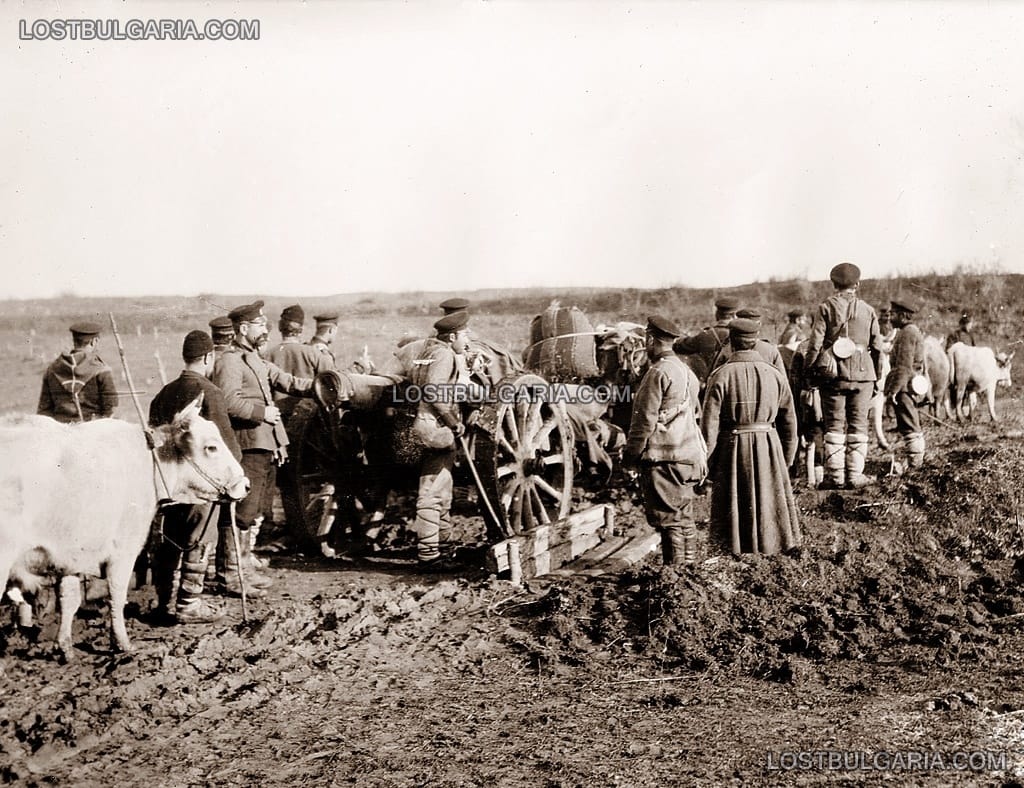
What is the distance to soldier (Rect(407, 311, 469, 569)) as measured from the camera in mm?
7605

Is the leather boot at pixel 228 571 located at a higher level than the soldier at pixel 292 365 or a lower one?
lower

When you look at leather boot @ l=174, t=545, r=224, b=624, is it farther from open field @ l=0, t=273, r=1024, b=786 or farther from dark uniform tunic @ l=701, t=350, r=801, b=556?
dark uniform tunic @ l=701, t=350, r=801, b=556

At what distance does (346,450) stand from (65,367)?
259 centimetres

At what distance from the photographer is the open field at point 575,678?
13.6ft

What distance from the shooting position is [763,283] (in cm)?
2602

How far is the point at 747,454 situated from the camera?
6.65 meters

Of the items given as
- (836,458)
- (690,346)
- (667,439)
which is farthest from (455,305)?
(836,458)

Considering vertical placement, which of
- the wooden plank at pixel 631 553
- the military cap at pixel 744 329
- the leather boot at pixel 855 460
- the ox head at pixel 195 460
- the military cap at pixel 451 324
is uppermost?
the military cap at pixel 451 324

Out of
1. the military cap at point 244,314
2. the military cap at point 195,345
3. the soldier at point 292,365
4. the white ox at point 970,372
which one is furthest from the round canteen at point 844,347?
the white ox at point 970,372

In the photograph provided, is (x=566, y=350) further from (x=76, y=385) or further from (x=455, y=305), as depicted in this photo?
(x=76, y=385)

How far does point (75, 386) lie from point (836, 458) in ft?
24.9

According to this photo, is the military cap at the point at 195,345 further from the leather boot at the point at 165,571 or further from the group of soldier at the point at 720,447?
the group of soldier at the point at 720,447

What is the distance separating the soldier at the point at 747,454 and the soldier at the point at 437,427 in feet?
7.28

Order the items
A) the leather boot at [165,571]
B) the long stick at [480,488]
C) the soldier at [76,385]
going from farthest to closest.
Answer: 1. the soldier at [76,385]
2. the long stick at [480,488]
3. the leather boot at [165,571]
